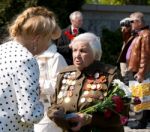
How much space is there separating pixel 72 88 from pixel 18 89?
1.23 m

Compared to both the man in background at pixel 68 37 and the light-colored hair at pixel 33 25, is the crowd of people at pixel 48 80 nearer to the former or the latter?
the light-colored hair at pixel 33 25

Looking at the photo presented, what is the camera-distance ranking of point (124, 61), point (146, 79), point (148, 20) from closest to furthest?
point (146, 79), point (124, 61), point (148, 20)

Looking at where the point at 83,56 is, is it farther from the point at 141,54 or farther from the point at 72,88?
the point at 141,54

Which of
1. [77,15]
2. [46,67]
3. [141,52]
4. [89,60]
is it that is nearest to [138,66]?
[141,52]

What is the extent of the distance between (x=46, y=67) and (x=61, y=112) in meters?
1.51

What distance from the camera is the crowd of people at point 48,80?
404 cm

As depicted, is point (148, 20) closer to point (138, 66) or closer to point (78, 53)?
point (138, 66)

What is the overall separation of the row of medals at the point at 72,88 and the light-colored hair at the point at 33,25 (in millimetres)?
829

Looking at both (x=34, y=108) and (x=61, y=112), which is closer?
(x=34, y=108)

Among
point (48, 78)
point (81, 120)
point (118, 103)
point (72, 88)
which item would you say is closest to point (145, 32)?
point (48, 78)

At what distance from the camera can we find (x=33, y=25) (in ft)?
13.8

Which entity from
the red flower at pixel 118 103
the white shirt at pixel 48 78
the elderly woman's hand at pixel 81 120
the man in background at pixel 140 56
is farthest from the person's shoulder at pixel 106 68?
the man in background at pixel 140 56

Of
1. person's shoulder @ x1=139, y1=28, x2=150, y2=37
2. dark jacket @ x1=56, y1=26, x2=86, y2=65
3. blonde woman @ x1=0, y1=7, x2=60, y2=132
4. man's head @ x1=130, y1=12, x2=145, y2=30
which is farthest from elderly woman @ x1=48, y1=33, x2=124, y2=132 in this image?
man's head @ x1=130, y1=12, x2=145, y2=30

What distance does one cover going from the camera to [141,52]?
33.0 ft
